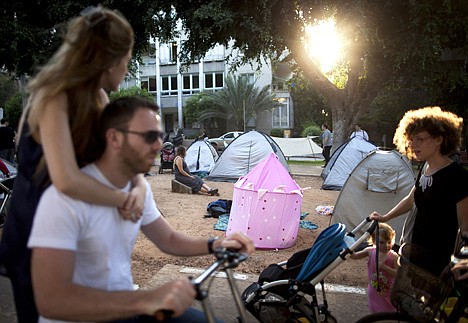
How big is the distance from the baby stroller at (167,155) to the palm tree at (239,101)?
2368 centimetres

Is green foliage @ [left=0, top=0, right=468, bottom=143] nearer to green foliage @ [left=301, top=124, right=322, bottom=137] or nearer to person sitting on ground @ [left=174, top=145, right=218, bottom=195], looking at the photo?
person sitting on ground @ [left=174, top=145, right=218, bottom=195]

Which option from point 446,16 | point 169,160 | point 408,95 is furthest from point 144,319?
point 408,95

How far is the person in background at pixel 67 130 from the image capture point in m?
1.65

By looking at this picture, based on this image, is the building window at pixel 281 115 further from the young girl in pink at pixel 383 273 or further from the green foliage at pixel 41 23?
the young girl in pink at pixel 383 273

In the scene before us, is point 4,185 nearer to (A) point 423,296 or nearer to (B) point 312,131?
(A) point 423,296

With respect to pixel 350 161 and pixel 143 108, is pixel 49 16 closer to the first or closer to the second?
pixel 143 108

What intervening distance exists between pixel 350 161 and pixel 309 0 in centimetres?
448

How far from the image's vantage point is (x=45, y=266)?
1.47 m

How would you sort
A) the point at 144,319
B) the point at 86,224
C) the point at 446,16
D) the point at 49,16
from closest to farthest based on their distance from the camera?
the point at 86,224 < the point at 144,319 < the point at 49,16 < the point at 446,16

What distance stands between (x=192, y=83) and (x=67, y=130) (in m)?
45.7

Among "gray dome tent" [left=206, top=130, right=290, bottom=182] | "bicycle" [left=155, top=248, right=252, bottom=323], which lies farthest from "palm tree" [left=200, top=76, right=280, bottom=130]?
"bicycle" [left=155, top=248, right=252, bottom=323]

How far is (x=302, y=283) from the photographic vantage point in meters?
3.25

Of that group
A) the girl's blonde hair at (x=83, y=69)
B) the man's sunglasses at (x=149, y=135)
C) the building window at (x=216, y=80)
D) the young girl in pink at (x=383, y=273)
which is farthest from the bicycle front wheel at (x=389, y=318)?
the building window at (x=216, y=80)

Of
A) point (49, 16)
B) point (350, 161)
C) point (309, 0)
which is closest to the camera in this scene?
point (49, 16)
